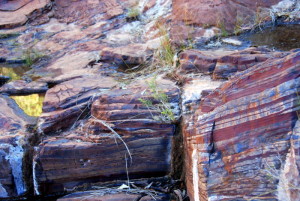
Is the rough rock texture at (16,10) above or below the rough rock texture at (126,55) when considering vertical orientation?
above

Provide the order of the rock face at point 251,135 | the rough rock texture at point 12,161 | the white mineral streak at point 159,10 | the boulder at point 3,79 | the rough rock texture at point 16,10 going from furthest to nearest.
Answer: the rough rock texture at point 16,10 → the white mineral streak at point 159,10 → the boulder at point 3,79 → the rough rock texture at point 12,161 → the rock face at point 251,135

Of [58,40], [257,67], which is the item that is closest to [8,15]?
[58,40]

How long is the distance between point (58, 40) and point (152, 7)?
1348 mm

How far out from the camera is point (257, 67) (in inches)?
87.0

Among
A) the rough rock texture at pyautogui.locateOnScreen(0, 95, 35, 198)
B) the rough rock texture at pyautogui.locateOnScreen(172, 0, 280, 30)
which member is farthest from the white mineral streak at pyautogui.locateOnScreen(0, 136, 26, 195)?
the rough rock texture at pyautogui.locateOnScreen(172, 0, 280, 30)

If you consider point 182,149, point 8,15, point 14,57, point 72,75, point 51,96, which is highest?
point 8,15

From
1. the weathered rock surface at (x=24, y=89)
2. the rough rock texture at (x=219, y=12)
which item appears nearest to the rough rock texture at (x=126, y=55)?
the rough rock texture at (x=219, y=12)

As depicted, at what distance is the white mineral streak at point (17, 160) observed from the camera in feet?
9.85

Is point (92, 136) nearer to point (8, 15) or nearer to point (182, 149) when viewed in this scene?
point (182, 149)

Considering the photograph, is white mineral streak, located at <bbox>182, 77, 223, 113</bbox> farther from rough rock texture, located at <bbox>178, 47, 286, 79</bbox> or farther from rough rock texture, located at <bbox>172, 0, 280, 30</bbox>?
rough rock texture, located at <bbox>172, 0, 280, 30</bbox>

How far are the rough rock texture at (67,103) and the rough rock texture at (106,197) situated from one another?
560mm

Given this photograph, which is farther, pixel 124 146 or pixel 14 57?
pixel 14 57

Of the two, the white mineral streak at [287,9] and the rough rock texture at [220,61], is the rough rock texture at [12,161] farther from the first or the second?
the white mineral streak at [287,9]

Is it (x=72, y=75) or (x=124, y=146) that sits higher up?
(x=72, y=75)
